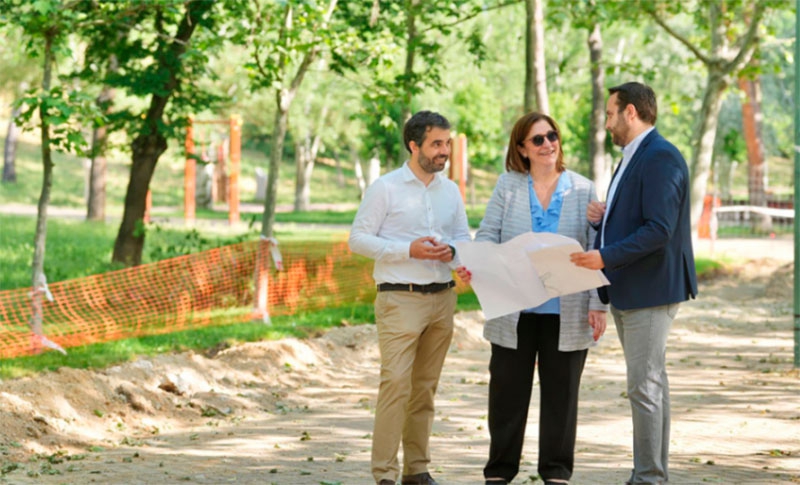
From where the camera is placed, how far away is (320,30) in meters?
12.8

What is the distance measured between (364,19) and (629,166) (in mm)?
9905

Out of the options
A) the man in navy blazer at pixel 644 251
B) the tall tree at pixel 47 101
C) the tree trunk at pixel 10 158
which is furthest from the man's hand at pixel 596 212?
the tree trunk at pixel 10 158

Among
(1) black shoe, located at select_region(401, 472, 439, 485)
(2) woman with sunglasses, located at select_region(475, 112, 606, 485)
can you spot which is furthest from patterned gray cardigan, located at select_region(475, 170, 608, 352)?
(1) black shoe, located at select_region(401, 472, 439, 485)

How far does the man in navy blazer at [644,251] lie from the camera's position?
5992mm

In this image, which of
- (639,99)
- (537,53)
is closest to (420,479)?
(639,99)

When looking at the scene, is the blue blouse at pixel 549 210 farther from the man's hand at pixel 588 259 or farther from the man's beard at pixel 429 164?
the man's beard at pixel 429 164

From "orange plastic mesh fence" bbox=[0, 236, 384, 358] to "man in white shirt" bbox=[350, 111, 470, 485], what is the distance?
563 cm

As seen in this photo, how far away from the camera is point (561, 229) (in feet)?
20.7

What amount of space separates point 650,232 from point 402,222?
1.35m

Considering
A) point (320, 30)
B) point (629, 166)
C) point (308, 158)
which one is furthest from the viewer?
point (308, 158)

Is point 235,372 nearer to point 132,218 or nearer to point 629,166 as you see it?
point 629,166

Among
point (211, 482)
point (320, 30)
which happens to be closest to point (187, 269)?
point (320, 30)

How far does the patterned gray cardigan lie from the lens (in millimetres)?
6211

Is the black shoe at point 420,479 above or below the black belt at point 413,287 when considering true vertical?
below
